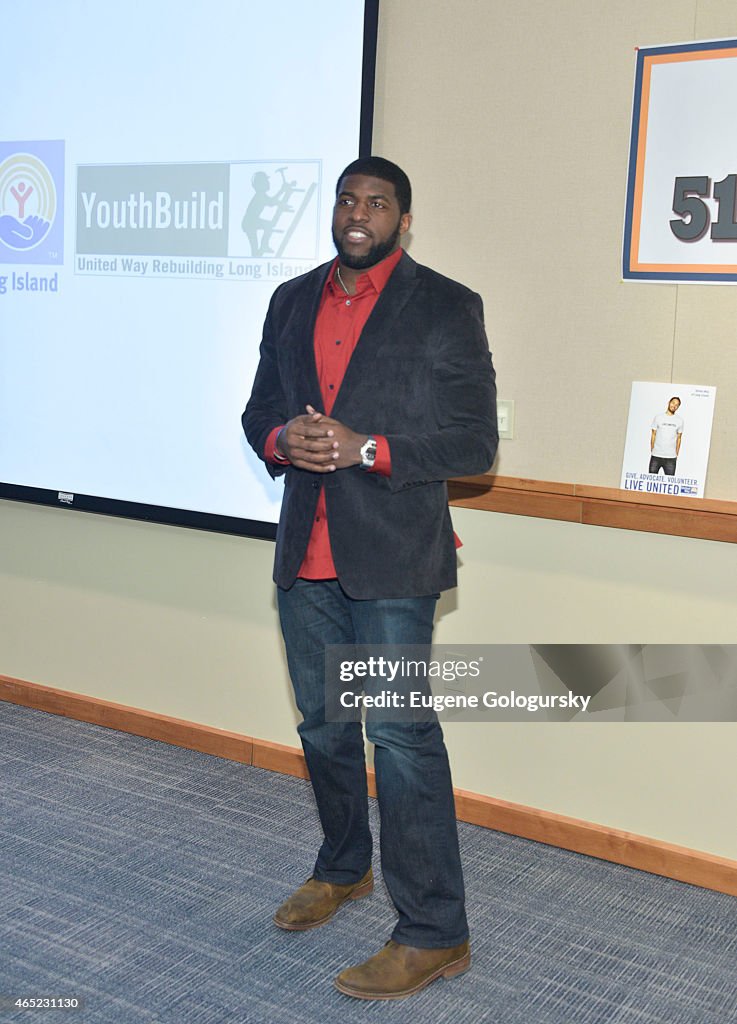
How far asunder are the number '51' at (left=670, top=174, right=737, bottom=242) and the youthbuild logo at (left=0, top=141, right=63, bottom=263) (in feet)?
6.42

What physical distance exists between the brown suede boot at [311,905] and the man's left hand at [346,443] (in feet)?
3.35

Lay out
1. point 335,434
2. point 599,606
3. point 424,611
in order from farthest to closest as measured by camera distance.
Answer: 1. point 599,606
2. point 424,611
3. point 335,434

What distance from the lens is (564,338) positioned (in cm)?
287

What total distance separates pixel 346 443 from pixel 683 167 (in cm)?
112

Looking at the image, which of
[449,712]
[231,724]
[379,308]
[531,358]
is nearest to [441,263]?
[531,358]

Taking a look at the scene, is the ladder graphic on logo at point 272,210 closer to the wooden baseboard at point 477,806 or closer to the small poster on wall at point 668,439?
the small poster on wall at point 668,439

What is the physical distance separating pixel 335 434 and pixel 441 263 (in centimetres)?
103

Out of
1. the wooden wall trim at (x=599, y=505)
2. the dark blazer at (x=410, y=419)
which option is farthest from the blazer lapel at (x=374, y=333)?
the wooden wall trim at (x=599, y=505)

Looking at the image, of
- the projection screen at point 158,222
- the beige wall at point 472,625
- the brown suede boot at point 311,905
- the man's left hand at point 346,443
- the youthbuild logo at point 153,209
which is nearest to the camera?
the man's left hand at point 346,443

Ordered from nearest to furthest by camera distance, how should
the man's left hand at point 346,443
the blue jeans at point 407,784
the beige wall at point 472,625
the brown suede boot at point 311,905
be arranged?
1. the man's left hand at point 346,443
2. the blue jeans at point 407,784
3. the brown suede boot at point 311,905
4. the beige wall at point 472,625

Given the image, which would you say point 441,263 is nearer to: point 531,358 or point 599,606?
point 531,358

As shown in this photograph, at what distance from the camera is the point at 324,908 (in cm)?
256

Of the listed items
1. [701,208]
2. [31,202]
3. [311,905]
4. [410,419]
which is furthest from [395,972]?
[31,202]

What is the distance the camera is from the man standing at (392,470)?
227cm
